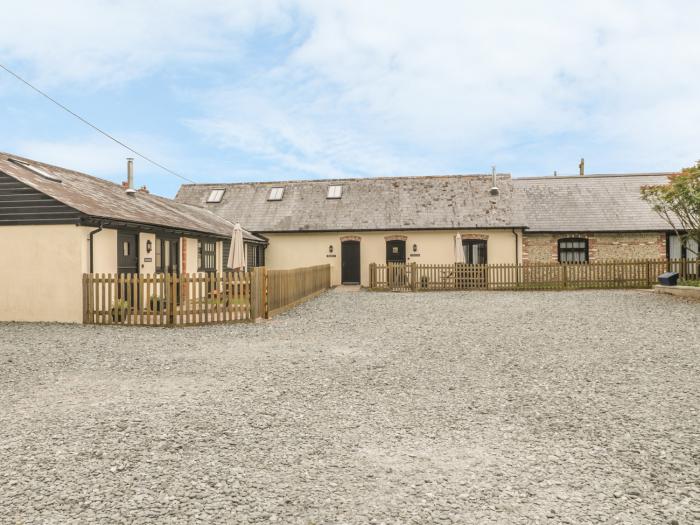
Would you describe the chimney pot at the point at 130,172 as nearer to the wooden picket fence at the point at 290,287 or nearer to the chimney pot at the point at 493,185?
the wooden picket fence at the point at 290,287

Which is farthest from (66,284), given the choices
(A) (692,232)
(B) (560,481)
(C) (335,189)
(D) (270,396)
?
(A) (692,232)

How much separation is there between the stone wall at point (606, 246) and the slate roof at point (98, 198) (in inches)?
621

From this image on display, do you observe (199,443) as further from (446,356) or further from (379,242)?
(379,242)

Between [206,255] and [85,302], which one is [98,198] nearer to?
[85,302]

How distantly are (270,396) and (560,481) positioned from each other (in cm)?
323

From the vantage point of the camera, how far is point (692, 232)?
19031 mm

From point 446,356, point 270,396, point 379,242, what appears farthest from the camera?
point 379,242

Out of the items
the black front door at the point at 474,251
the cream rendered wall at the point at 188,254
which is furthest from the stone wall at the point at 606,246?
the cream rendered wall at the point at 188,254

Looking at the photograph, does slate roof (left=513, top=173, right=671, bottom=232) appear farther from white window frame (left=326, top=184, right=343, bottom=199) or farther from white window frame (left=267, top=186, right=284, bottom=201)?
white window frame (left=267, top=186, right=284, bottom=201)

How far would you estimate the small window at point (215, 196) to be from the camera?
96.6 feet

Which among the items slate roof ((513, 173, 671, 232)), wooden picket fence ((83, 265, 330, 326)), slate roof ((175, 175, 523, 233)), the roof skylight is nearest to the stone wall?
slate roof ((513, 173, 671, 232))

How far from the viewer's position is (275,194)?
1144 inches

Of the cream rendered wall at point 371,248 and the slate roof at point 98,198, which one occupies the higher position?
the slate roof at point 98,198

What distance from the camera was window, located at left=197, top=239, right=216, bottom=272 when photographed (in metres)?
19.5
